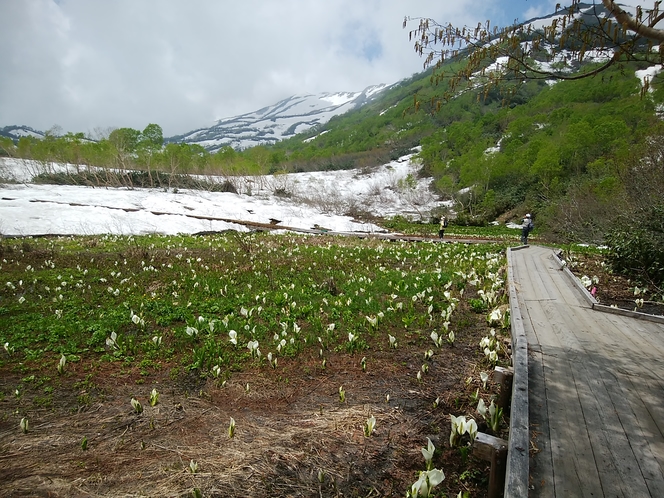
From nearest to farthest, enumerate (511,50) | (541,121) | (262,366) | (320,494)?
(320,494)
(511,50)
(262,366)
(541,121)

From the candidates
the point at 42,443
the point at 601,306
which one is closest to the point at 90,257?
the point at 42,443

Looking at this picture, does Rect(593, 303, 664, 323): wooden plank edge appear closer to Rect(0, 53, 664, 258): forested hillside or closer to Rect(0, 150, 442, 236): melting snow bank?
Rect(0, 53, 664, 258): forested hillside

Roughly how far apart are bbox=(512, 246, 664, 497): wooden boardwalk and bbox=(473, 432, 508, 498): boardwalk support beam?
21 cm

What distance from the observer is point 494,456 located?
2617 millimetres

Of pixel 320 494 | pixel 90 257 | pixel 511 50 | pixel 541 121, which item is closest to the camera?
pixel 320 494

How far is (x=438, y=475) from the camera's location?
8.41ft

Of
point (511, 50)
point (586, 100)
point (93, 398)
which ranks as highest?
point (586, 100)

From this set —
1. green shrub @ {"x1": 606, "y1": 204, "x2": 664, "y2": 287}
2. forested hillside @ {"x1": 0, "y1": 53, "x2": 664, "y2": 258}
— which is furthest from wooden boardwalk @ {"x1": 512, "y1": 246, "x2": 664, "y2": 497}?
forested hillside @ {"x1": 0, "y1": 53, "x2": 664, "y2": 258}

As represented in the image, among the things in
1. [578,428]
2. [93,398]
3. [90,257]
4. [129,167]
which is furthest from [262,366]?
[129,167]

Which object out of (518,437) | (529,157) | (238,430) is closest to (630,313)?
(518,437)

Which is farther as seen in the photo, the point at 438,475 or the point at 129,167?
the point at 129,167

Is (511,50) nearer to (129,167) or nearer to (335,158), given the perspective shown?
(129,167)

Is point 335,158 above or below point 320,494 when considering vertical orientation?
above

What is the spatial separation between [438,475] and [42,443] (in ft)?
12.0
